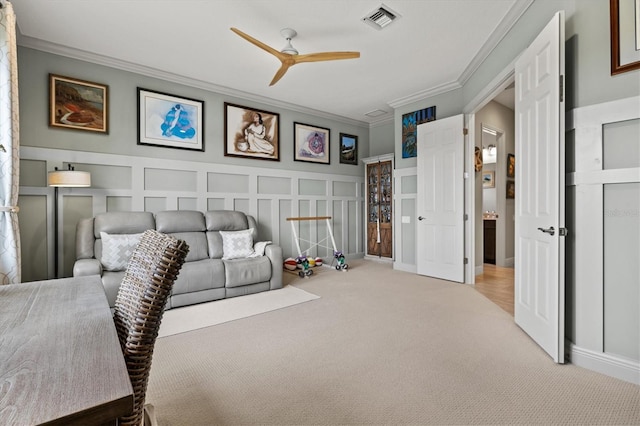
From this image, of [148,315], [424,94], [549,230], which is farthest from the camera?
[424,94]

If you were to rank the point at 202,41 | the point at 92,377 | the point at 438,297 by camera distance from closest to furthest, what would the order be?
the point at 92,377 < the point at 202,41 < the point at 438,297

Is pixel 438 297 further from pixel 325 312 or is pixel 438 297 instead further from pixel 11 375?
pixel 11 375

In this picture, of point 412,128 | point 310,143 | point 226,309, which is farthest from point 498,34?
point 226,309

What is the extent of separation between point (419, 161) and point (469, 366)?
11.1 feet

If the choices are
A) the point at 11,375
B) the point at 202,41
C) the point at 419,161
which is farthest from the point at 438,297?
the point at 202,41

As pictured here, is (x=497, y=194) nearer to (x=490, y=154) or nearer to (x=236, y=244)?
(x=490, y=154)

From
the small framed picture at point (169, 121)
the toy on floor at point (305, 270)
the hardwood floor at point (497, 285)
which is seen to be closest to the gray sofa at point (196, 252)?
the toy on floor at point (305, 270)

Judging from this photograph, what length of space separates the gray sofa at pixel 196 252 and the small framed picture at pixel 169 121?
3.40 ft

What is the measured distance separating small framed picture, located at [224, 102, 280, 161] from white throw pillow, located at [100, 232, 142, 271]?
1964mm

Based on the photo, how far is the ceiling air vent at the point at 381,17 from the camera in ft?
9.21

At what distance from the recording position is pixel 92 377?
0.59m

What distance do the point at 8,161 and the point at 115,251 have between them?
1.15 metres

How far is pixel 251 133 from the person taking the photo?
4945mm

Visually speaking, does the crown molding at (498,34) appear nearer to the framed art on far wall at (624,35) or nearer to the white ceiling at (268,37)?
the white ceiling at (268,37)
